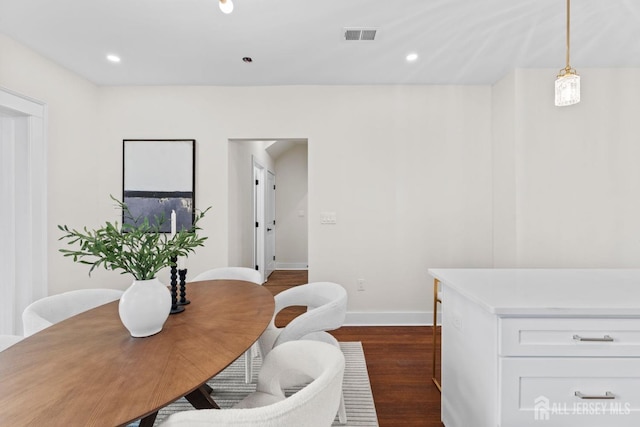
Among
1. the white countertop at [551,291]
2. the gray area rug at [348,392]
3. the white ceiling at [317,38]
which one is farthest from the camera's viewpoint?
the white ceiling at [317,38]


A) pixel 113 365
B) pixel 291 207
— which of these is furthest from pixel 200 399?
pixel 291 207

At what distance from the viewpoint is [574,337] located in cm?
113

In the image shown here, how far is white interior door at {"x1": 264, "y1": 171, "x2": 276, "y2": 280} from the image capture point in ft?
17.8

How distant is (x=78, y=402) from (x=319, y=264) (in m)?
2.53

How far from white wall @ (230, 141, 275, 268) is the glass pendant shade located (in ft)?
9.36

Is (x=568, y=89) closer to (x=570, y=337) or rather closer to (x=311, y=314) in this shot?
(x=570, y=337)

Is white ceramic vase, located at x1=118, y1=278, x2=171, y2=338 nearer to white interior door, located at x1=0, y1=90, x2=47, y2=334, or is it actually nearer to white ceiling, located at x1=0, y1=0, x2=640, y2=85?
white ceiling, located at x1=0, y1=0, x2=640, y2=85

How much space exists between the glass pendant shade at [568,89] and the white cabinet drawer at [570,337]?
3.72ft

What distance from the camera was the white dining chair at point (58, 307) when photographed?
1.44m

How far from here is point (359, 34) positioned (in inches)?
90.0

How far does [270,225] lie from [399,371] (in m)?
4.05

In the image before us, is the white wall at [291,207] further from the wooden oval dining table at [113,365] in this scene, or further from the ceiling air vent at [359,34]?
the wooden oval dining table at [113,365]

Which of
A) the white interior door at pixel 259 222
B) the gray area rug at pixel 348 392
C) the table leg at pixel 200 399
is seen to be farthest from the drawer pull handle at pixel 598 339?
the white interior door at pixel 259 222

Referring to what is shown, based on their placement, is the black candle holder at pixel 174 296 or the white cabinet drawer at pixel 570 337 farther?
the black candle holder at pixel 174 296
